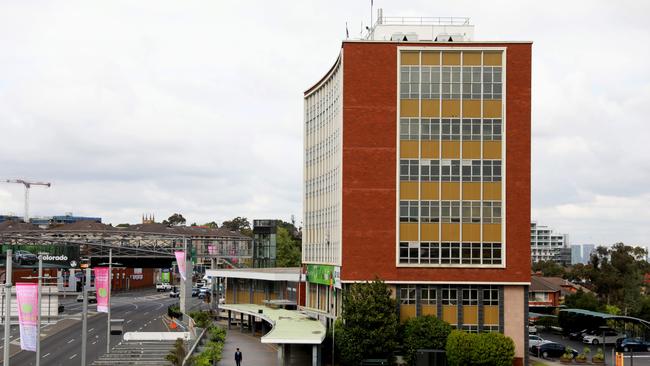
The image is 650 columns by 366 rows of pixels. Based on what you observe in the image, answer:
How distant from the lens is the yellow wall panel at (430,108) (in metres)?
62.8

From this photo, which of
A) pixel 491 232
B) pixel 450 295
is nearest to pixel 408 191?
pixel 491 232

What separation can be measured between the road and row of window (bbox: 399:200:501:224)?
26302 mm

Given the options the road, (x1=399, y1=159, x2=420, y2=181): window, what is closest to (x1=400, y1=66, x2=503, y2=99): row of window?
(x1=399, y1=159, x2=420, y2=181): window

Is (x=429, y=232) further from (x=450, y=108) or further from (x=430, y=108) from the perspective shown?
(x=450, y=108)

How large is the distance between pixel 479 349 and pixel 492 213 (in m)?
10.5

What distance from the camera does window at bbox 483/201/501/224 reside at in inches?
2443

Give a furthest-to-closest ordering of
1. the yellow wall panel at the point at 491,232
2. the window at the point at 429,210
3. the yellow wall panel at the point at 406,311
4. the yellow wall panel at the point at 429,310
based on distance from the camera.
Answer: the window at the point at 429,210
the yellow wall panel at the point at 491,232
the yellow wall panel at the point at 429,310
the yellow wall panel at the point at 406,311

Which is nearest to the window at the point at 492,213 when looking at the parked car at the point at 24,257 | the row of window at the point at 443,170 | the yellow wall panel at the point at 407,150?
the row of window at the point at 443,170

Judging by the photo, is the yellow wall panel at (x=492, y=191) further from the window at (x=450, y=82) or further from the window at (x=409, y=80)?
the window at (x=409, y=80)

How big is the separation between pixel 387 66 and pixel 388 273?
15.4m

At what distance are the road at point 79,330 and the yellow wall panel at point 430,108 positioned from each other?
31295 mm

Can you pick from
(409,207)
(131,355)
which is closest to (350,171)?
(409,207)

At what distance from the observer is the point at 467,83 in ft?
205

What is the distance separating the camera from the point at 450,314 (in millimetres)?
61188
